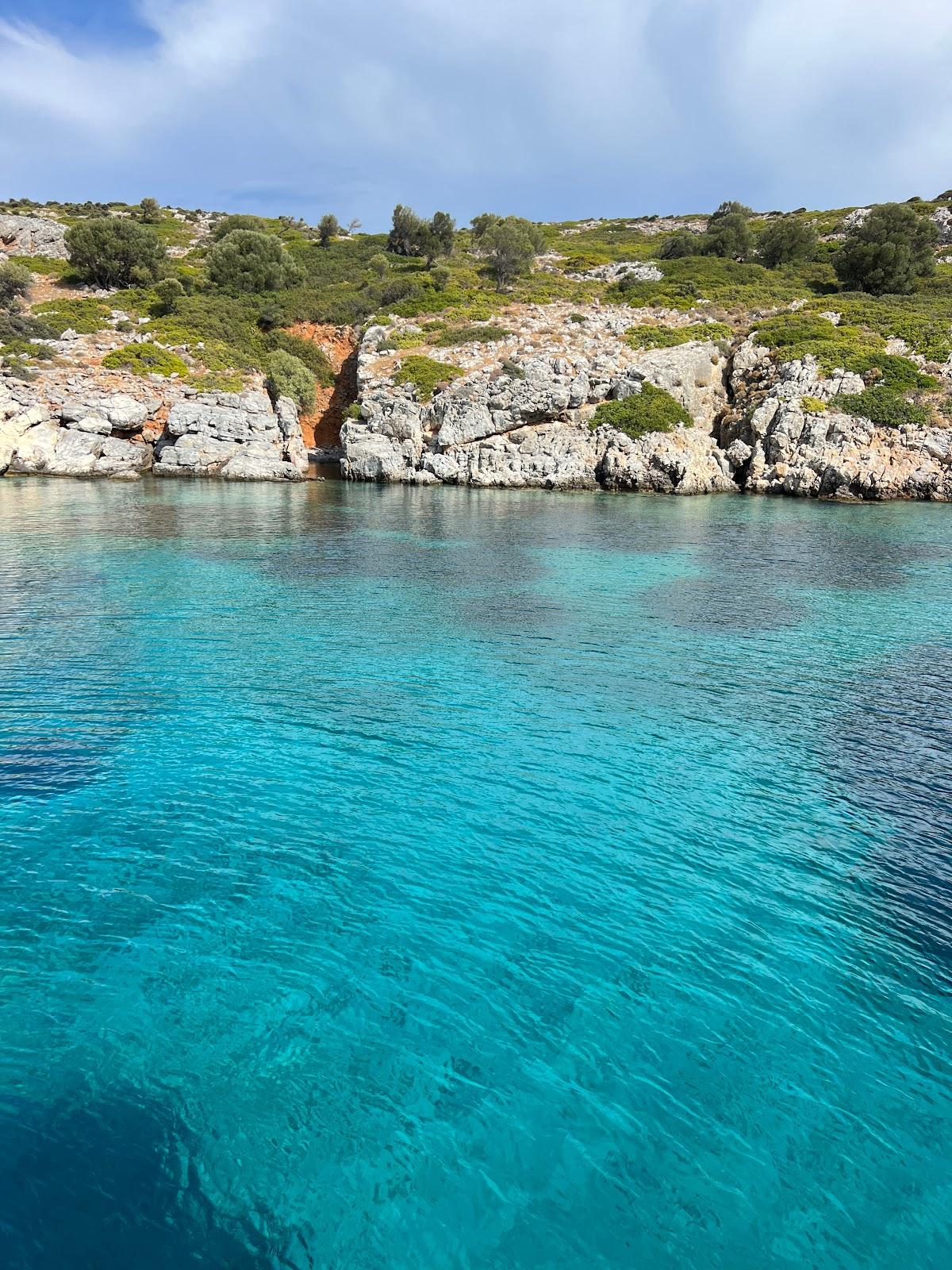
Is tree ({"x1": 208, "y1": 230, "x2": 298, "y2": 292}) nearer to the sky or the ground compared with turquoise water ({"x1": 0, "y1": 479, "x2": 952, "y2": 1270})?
nearer to the sky

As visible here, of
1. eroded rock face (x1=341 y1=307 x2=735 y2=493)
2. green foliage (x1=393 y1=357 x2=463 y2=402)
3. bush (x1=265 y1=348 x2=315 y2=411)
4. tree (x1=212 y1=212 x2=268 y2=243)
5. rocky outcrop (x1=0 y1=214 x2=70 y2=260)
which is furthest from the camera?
tree (x1=212 y1=212 x2=268 y2=243)

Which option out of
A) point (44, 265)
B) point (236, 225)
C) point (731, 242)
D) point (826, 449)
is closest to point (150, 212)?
point (236, 225)

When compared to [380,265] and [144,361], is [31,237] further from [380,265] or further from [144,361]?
[144,361]

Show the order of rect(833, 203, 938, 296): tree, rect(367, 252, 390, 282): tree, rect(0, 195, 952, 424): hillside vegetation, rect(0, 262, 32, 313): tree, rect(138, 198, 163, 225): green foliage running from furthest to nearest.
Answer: rect(138, 198, 163, 225): green foliage
rect(367, 252, 390, 282): tree
rect(833, 203, 938, 296): tree
rect(0, 262, 32, 313): tree
rect(0, 195, 952, 424): hillside vegetation

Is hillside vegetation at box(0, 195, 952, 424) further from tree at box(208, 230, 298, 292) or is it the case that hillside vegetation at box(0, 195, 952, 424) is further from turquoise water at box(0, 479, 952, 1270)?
turquoise water at box(0, 479, 952, 1270)

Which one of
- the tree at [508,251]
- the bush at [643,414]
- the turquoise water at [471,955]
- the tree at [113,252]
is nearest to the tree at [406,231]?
the tree at [508,251]

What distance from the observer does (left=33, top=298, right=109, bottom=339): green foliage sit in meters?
54.8

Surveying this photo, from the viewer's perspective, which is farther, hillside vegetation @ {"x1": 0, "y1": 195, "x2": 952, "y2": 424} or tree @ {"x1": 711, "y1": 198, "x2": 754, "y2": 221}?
tree @ {"x1": 711, "y1": 198, "x2": 754, "y2": 221}

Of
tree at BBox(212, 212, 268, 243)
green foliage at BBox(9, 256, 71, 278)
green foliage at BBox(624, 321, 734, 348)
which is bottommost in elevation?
green foliage at BBox(624, 321, 734, 348)

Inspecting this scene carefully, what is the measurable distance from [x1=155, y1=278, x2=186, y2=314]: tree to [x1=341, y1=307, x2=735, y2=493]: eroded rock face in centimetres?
2297

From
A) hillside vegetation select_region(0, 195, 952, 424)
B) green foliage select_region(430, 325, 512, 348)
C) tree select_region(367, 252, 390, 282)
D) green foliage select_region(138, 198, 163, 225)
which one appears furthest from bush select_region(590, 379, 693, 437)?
green foliage select_region(138, 198, 163, 225)

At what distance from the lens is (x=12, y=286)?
5788 cm

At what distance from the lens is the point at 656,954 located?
20.6 feet

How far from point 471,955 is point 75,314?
6798cm
